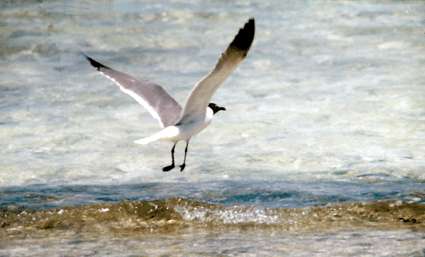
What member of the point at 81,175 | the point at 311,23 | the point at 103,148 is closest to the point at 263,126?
the point at 103,148

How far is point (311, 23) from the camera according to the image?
1466 cm

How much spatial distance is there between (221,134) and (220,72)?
3202mm

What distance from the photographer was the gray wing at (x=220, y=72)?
6410mm

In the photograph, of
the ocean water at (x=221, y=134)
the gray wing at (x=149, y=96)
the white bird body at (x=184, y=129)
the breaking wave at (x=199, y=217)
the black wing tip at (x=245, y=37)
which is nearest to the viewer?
the black wing tip at (x=245, y=37)

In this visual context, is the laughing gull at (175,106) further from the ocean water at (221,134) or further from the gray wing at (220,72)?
the ocean water at (221,134)

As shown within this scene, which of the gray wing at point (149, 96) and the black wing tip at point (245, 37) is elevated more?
the black wing tip at point (245, 37)

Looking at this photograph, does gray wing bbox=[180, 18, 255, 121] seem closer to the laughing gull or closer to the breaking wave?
the laughing gull

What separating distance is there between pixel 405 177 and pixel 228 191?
A: 4.24 ft

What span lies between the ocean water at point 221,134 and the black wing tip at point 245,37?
111 centimetres

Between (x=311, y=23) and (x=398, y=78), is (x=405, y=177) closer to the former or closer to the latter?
(x=398, y=78)

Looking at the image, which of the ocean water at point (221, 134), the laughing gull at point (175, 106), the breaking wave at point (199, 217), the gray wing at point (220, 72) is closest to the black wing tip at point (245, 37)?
the gray wing at point (220, 72)

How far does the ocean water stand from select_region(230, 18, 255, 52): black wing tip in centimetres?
111

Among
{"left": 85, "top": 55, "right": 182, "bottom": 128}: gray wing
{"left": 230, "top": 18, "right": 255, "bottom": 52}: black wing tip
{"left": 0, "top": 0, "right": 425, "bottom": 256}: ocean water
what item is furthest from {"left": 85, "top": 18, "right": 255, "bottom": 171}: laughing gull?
{"left": 0, "top": 0, "right": 425, "bottom": 256}: ocean water

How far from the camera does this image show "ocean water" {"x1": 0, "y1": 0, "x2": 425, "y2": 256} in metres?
6.94
